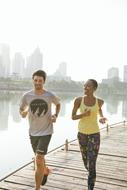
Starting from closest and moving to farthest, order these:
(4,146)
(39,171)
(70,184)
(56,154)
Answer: (39,171) → (70,184) → (56,154) → (4,146)

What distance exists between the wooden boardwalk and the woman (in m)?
1.33

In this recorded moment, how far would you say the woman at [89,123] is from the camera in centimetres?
657

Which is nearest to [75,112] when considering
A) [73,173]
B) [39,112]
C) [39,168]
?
[39,112]

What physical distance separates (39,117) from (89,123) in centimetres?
100

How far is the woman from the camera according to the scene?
259 inches

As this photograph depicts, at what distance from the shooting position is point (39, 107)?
6.50m

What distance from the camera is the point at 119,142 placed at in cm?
1503

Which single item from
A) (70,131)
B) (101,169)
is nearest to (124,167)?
(101,169)

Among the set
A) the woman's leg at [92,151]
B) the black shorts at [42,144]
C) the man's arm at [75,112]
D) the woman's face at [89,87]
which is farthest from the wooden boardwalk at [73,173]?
the woman's face at [89,87]

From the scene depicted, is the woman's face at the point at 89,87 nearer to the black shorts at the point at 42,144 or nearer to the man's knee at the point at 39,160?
the black shorts at the point at 42,144

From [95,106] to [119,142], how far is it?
28.9 ft

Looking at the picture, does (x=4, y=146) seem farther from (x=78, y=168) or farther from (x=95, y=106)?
(x=95, y=106)

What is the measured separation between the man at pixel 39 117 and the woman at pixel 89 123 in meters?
0.55

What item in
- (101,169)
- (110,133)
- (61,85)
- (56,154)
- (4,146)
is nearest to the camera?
A: (101,169)
